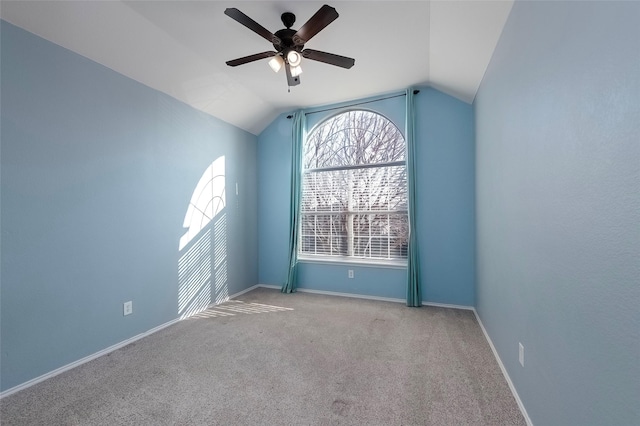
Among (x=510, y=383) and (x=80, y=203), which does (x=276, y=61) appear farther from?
(x=510, y=383)

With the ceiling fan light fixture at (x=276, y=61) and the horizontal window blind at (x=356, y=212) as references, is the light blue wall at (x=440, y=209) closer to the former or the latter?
the horizontal window blind at (x=356, y=212)

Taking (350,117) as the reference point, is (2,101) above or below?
below

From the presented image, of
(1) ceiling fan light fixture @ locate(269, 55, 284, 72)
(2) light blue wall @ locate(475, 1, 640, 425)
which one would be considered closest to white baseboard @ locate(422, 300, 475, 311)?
(2) light blue wall @ locate(475, 1, 640, 425)

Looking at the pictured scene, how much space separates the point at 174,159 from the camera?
9.95 feet

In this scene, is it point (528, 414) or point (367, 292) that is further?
point (367, 292)

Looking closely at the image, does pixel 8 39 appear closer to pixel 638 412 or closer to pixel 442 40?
pixel 442 40

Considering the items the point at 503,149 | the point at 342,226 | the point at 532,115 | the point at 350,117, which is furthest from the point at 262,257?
the point at 532,115

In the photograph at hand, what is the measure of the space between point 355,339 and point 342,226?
5.94ft

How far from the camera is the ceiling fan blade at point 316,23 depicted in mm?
1701

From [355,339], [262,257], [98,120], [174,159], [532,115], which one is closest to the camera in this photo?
[532,115]

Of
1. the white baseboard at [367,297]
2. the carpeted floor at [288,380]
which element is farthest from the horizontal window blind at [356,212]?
the carpeted floor at [288,380]

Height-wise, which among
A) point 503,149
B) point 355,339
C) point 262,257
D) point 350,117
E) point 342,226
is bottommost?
point 355,339

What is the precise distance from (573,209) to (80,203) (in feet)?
10.6

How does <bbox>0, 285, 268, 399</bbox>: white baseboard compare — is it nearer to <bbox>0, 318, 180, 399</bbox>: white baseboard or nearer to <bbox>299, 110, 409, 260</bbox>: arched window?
<bbox>0, 318, 180, 399</bbox>: white baseboard
